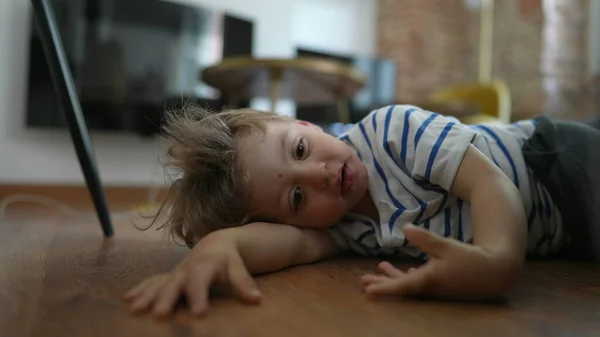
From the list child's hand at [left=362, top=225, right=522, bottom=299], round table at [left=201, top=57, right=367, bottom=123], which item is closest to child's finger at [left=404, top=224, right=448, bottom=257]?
child's hand at [left=362, top=225, right=522, bottom=299]

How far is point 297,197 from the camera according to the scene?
2.16 ft

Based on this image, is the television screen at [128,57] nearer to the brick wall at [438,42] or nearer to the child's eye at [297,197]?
the brick wall at [438,42]

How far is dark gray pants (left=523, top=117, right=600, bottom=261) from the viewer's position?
71cm

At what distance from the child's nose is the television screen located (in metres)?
1.59

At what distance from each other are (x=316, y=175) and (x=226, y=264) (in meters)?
0.20

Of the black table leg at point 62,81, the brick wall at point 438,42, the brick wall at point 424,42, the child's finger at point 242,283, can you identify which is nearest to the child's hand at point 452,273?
the child's finger at point 242,283

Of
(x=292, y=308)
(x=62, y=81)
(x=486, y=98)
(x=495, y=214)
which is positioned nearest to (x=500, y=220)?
(x=495, y=214)

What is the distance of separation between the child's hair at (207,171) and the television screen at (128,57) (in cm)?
148

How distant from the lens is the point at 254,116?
28.1 inches

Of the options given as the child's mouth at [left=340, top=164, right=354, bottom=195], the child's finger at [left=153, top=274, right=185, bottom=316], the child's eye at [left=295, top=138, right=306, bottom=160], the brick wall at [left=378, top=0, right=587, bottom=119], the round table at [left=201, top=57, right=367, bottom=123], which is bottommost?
the child's finger at [left=153, top=274, right=185, bottom=316]

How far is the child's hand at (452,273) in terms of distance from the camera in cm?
47

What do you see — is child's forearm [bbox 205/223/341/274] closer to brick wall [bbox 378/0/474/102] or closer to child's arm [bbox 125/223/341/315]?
child's arm [bbox 125/223/341/315]

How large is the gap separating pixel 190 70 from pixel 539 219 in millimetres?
2046

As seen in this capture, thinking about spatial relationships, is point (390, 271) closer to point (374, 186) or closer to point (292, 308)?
point (292, 308)
